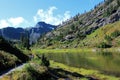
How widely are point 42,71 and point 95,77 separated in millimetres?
28574

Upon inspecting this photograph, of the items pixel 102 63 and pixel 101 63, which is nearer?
pixel 102 63

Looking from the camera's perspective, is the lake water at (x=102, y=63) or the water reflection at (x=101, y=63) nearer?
the lake water at (x=102, y=63)

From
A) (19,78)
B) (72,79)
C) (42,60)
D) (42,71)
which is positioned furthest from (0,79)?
(42,60)

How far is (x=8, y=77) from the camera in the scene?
61.5 metres

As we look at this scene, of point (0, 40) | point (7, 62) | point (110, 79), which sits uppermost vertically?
point (0, 40)

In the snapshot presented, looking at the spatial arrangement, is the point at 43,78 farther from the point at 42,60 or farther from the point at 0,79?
the point at 42,60

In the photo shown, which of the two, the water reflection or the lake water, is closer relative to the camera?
the lake water

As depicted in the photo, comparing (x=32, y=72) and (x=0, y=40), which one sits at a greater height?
(x=0, y=40)

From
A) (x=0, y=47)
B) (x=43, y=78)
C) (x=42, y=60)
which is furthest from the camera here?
(x=0, y=47)

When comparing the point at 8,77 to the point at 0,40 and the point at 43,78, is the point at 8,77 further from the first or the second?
the point at 0,40

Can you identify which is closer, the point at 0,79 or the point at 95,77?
the point at 0,79

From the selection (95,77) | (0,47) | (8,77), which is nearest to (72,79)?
(95,77)

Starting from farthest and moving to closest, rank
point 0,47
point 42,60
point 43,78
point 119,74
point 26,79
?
point 0,47 < point 42,60 < point 119,74 < point 43,78 < point 26,79

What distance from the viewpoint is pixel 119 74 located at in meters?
83.4
